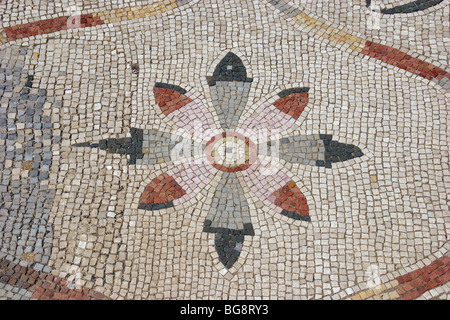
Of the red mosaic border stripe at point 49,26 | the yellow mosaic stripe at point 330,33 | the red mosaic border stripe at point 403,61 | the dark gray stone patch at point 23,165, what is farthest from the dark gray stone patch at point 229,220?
the red mosaic border stripe at point 49,26

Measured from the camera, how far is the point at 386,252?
7.24 m

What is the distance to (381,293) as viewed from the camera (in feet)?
22.7

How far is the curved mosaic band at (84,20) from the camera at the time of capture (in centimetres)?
935

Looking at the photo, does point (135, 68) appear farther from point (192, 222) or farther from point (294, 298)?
point (294, 298)

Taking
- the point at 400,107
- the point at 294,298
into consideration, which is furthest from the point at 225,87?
the point at 294,298

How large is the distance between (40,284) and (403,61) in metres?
7.48

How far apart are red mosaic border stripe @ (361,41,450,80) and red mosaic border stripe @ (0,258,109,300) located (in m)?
6.57

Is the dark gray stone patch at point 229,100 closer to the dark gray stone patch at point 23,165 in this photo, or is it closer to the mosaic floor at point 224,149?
the mosaic floor at point 224,149

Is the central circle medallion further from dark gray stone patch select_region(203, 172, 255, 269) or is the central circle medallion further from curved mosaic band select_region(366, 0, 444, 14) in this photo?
curved mosaic band select_region(366, 0, 444, 14)

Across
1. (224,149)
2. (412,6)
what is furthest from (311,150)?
(412,6)

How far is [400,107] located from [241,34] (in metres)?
3.34

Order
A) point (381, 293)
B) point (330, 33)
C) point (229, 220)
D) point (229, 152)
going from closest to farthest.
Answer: point (381, 293) → point (229, 220) → point (229, 152) → point (330, 33)

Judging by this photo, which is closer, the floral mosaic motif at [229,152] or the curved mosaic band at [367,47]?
the floral mosaic motif at [229,152]

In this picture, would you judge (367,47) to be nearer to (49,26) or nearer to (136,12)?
(136,12)
